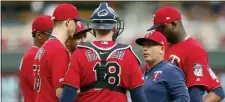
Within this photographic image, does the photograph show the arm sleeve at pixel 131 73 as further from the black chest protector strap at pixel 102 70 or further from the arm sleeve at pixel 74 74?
the arm sleeve at pixel 74 74

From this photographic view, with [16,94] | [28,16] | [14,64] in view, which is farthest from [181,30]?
[28,16]

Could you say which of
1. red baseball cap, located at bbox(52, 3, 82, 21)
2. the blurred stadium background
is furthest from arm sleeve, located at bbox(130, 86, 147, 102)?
the blurred stadium background

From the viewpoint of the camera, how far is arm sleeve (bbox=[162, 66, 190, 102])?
6461 millimetres

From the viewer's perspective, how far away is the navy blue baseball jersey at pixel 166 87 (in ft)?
21.2

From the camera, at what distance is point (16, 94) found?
1595cm

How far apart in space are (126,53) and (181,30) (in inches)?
54.1

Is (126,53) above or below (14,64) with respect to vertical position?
above

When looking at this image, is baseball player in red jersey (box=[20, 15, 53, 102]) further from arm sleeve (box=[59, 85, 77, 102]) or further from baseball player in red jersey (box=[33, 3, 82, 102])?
arm sleeve (box=[59, 85, 77, 102])

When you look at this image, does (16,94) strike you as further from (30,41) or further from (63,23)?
(63,23)

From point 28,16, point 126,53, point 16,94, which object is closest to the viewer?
point 126,53

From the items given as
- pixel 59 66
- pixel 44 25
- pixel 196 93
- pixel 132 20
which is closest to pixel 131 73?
pixel 59 66

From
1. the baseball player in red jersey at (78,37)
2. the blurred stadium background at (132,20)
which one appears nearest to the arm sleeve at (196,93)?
the baseball player in red jersey at (78,37)

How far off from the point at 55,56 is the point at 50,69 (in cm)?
14

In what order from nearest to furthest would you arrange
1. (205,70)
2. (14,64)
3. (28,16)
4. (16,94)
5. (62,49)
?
(62,49) → (205,70) → (16,94) → (14,64) → (28,16)
